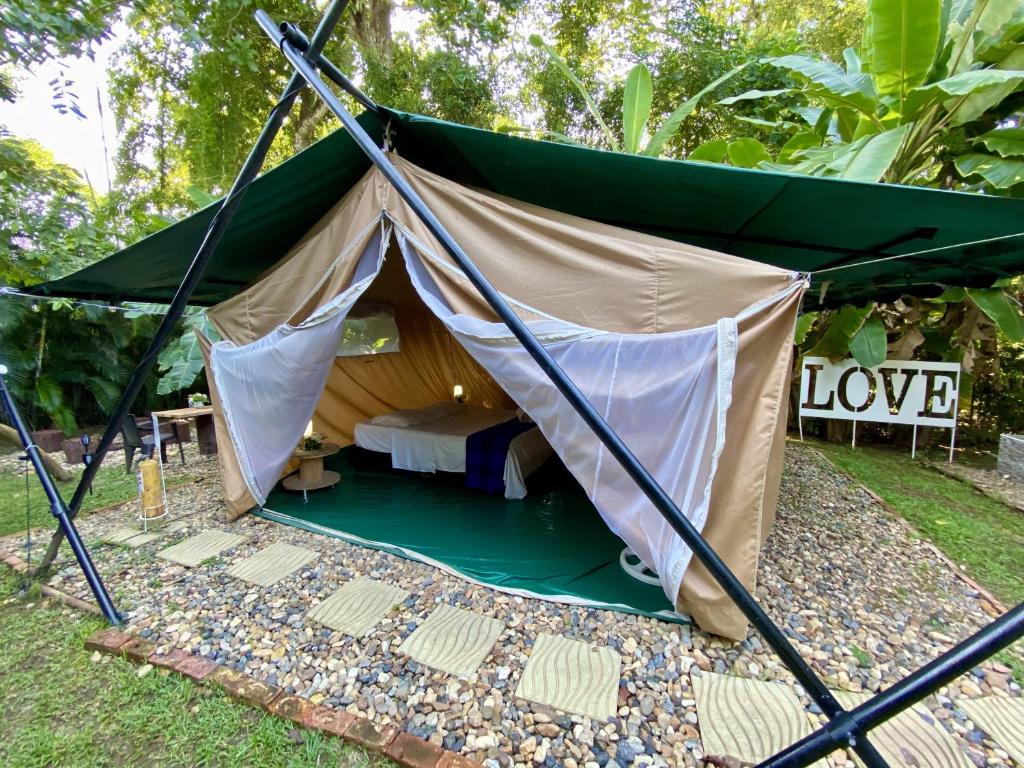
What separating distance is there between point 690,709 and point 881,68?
4.13 meters

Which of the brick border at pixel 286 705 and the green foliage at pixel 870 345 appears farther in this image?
the green foliage at pixel 870 345

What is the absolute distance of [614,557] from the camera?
116 inches

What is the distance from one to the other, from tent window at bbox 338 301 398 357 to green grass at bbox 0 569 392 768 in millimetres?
3738

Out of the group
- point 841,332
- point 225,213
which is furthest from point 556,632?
point 841,332

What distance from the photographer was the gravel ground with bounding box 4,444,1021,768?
66.0 inches

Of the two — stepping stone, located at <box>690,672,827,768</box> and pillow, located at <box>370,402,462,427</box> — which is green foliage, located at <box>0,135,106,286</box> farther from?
stepping stone, located at <box>690,672,827,768</box>

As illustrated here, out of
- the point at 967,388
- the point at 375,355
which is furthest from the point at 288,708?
the point at 967,388

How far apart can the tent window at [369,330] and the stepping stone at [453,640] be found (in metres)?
3.83

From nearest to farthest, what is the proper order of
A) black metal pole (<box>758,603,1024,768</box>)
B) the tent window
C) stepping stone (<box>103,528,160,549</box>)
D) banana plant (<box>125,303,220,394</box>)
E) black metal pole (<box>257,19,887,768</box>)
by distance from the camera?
black metal pole (<box>758,603,1024,768</box>)
black metal pole (<box>257,19,887,768</box>)
stepping stone (<box>103,528,160,549</box>)
the tent window
banana plant (<box>125,303,220,394</box>)

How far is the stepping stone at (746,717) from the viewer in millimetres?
1601

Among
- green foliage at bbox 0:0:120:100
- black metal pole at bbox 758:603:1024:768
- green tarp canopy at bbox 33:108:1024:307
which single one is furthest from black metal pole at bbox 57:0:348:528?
black metal pole at bbox 758:603:1024:768

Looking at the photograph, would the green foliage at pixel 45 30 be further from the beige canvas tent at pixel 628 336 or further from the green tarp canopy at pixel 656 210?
the beige canvas tent at pixel 628 336

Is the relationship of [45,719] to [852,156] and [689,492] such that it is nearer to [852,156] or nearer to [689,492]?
[689,492]

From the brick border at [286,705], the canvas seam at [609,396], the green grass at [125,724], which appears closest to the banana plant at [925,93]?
the canvas seam at [609,396]
